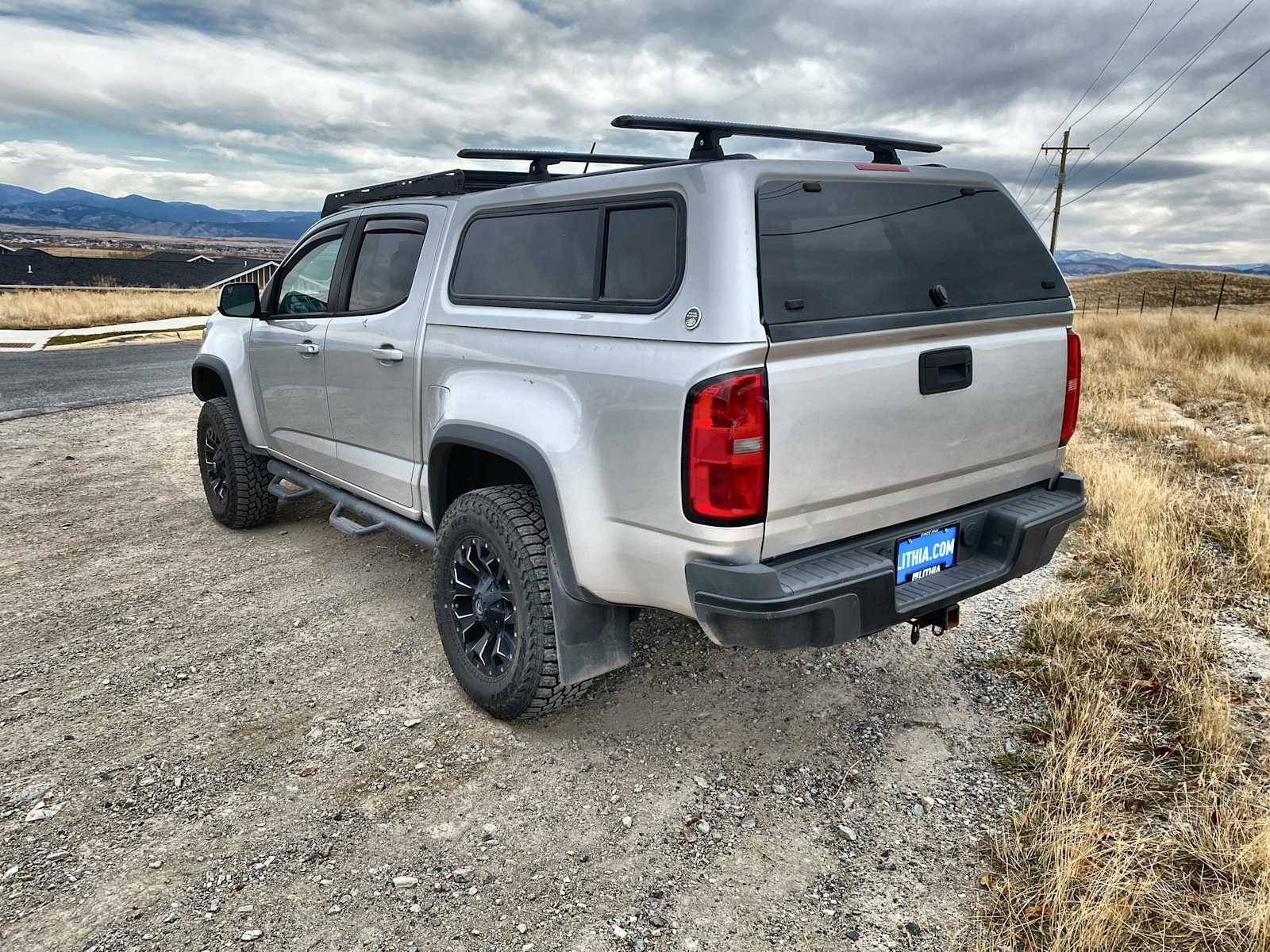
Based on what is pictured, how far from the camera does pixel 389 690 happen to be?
3625 millimetres

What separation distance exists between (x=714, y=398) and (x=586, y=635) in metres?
1.13

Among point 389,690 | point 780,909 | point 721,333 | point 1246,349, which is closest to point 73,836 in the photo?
point 389,690

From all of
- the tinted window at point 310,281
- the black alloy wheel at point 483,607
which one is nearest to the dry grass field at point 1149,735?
the black alloy wheel at point 483,607

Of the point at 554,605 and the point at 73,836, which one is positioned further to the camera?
the point at 554,605

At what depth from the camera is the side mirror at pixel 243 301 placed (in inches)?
193

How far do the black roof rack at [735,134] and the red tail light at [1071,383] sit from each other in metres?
0.96

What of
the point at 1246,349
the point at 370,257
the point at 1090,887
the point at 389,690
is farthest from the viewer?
the point at 1246,349

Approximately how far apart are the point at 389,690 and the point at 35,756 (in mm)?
1253

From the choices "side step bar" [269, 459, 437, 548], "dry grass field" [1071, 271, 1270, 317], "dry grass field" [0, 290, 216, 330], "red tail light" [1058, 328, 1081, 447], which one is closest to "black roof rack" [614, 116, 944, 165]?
"red tail light" [1058, 328, 1081, 447]

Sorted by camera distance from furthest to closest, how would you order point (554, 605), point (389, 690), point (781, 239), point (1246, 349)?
1. point (1246, 349)
2. point (389, 690)
3. point (554, 605)
4. point (781, 239)

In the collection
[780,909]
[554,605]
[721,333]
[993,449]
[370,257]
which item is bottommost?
[780,909]

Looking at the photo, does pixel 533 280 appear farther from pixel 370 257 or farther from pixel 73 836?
pixel 73 836

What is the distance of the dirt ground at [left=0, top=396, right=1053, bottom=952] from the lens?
239cm

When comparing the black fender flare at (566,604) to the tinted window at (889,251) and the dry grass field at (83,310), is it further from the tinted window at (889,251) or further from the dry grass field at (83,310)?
the dry grass field at (83,310)
